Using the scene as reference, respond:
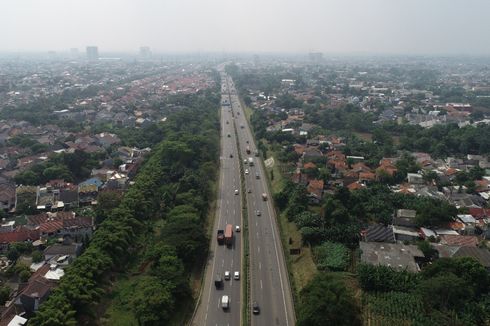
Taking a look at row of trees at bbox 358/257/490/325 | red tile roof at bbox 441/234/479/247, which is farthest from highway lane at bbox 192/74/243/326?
red tile roof at bbox 441/234/479/247

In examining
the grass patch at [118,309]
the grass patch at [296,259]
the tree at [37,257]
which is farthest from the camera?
the tree at [37,257]

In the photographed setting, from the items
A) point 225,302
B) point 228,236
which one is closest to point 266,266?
point 228,236

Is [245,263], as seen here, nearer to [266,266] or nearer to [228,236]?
[266,266]

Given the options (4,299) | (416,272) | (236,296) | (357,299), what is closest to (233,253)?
(236,296)

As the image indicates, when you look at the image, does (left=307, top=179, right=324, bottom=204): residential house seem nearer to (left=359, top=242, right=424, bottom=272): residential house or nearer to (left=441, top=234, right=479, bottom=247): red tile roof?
(left=359, top=242, right=424, bottom=272): residential house

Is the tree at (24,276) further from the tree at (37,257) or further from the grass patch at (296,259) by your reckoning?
the grass patch at (296,259)

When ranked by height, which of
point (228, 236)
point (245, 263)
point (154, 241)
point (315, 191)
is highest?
point (315, 191)

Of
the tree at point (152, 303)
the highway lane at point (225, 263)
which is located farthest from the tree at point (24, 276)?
the highway lane at point (225, 263)
